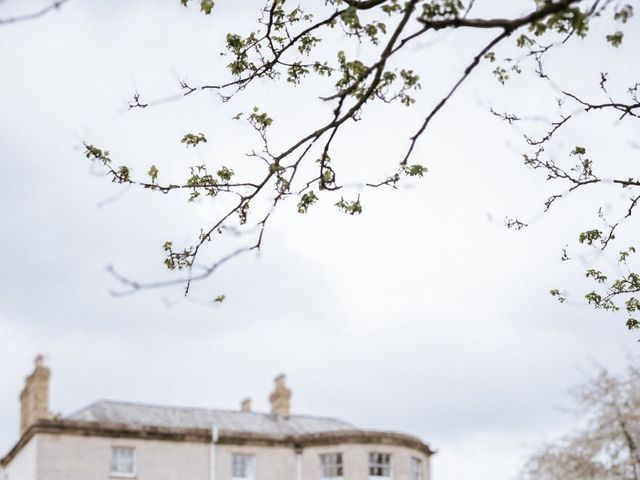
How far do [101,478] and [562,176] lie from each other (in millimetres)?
29252

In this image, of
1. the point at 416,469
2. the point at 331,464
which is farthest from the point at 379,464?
the point at 416,469

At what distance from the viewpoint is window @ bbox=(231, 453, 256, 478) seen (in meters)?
38.7

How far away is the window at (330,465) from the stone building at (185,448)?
0.04m

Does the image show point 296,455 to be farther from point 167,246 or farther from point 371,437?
point 167,246

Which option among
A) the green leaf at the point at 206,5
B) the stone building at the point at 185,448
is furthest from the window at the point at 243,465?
the green leaf at the point at 206,5

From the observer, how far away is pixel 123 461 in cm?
3700

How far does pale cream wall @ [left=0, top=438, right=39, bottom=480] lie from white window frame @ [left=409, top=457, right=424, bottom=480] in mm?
14105

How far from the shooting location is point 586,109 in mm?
10297

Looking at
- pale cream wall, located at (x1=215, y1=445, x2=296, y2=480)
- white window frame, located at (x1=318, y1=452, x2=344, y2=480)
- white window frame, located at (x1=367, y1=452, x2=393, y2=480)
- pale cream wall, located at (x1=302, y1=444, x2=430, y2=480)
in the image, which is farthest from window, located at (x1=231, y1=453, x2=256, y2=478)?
white window frame, located at (x1=367, y1=452, x2=393, y2=480)

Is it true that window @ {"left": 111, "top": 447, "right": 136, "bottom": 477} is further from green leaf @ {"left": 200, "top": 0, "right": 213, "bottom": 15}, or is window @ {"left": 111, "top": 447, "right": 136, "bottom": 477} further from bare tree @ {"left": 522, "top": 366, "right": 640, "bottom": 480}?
green leaf @ {"left": 200, "top": 0, "right": 213, "bottom": 15}

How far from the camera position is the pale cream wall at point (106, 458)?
3581cm

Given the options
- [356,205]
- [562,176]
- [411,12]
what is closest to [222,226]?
[356,205]

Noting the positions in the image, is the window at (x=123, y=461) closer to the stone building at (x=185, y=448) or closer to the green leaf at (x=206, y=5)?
the stone building at (x=185, y=448)

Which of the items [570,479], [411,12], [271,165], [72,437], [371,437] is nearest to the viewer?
[411,12]
